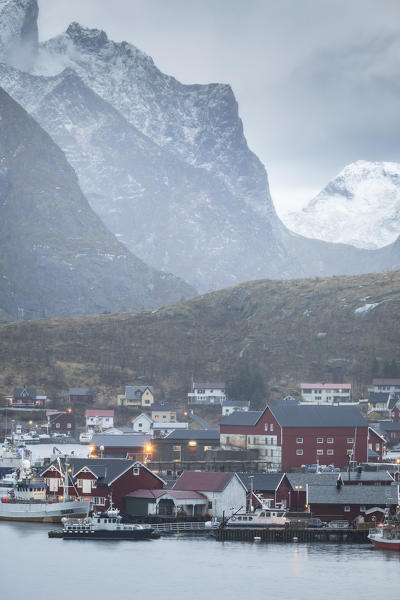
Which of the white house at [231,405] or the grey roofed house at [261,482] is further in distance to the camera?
the white house at [231,405]

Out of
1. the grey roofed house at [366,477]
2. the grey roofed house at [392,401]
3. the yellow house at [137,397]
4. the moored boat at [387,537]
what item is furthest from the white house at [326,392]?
the moored boat at [387,537]

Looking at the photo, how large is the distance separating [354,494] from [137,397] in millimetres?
94479

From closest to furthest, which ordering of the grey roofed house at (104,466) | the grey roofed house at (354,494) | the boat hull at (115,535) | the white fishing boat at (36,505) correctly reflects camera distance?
the boat hull at (115,535) → the grey roofed house at (354,494) → the white fishing boat at (36,505) → the grey roofed house at (104,466)

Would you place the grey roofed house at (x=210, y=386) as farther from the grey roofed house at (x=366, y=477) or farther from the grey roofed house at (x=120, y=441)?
the grey roofed house at (x=366, y=477)

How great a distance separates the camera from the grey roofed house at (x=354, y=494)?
3625 inches

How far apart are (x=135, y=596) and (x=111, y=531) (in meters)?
18.6

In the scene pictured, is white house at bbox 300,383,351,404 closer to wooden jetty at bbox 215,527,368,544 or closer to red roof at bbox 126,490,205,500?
red roof at bbox 126,490,205,500

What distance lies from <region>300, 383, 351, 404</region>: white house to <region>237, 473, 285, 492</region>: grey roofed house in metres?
81.5

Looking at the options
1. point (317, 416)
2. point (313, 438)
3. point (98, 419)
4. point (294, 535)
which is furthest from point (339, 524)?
point (98, 419)

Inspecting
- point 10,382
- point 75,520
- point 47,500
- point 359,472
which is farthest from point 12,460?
point 10,382

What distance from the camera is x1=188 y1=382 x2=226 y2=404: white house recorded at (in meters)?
189

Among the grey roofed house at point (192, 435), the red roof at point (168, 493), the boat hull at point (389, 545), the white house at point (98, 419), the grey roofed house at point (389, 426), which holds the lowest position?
the boat hull at point (389, 545)

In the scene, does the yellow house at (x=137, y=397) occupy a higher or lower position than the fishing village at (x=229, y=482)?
higher

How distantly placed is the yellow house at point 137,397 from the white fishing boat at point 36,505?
278 ft
